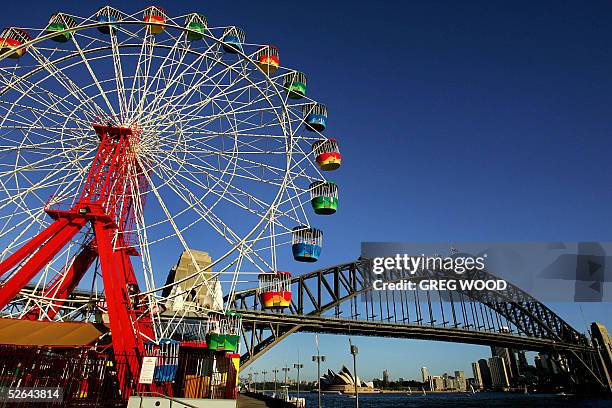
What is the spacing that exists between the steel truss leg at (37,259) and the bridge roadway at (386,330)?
1051 inches

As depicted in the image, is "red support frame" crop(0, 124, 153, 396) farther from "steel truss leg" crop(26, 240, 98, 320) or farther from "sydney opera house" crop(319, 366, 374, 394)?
"sydney opera house" crop(319, 366, 374, 394)

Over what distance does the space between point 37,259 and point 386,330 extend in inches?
2114

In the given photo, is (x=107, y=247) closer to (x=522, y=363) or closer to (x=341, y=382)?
(x=341, y=382)

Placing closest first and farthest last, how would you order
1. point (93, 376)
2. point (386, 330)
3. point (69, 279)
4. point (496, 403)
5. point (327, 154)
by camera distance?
point (93, 376) < point (69, 279) < point (327, 154) < point (386, 330) < point (496, 403)

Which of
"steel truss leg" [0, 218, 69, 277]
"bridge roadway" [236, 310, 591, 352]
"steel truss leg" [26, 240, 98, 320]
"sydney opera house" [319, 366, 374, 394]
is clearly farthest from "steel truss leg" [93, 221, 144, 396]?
"sydney opera house" [319, 366, 374, 394]

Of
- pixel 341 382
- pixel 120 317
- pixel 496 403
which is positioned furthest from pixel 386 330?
pixel 341 382

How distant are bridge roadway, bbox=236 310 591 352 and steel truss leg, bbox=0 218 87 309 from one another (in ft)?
87.5

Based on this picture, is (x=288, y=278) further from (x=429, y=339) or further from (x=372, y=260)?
(x=372, y=260)

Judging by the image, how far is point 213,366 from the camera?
21.0 meters

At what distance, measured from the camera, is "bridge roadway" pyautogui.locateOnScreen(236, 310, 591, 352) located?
47500 mm

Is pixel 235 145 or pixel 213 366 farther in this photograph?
pixel 235 145

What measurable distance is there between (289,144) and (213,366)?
12.6 metres

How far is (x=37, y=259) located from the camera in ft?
58.0

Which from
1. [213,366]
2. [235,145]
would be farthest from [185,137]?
[213,366]
